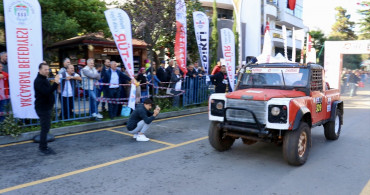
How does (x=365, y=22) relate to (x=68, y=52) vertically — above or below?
above

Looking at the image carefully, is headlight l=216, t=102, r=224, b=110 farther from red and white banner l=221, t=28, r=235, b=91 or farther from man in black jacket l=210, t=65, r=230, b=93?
red and white banner l=221, t=28, r=235, b=91

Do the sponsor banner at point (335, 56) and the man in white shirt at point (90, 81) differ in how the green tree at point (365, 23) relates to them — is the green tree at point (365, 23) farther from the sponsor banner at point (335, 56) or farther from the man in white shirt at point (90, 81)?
the man in white shirt at point (90, 81)

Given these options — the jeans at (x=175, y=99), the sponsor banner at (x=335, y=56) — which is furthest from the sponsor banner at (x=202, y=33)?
the sponsor banner at (x=335, y=56)

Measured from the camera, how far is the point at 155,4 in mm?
12172

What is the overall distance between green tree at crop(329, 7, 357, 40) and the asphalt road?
52.3 meters

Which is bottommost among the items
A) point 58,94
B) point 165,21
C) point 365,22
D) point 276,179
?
point 276,179

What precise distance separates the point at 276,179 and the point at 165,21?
10.1 metres

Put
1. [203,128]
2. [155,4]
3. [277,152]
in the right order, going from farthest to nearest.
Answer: [155,4]
[203,128]
[277,152]

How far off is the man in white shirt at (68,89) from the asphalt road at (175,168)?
1.05 m

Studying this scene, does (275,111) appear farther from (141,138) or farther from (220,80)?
(220,80)

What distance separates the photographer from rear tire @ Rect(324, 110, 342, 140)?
6.94 metres

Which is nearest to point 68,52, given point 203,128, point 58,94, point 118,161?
point 58,94

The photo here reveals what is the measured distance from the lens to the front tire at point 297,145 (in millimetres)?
4965

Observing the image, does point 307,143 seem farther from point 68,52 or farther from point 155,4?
point 68,52
